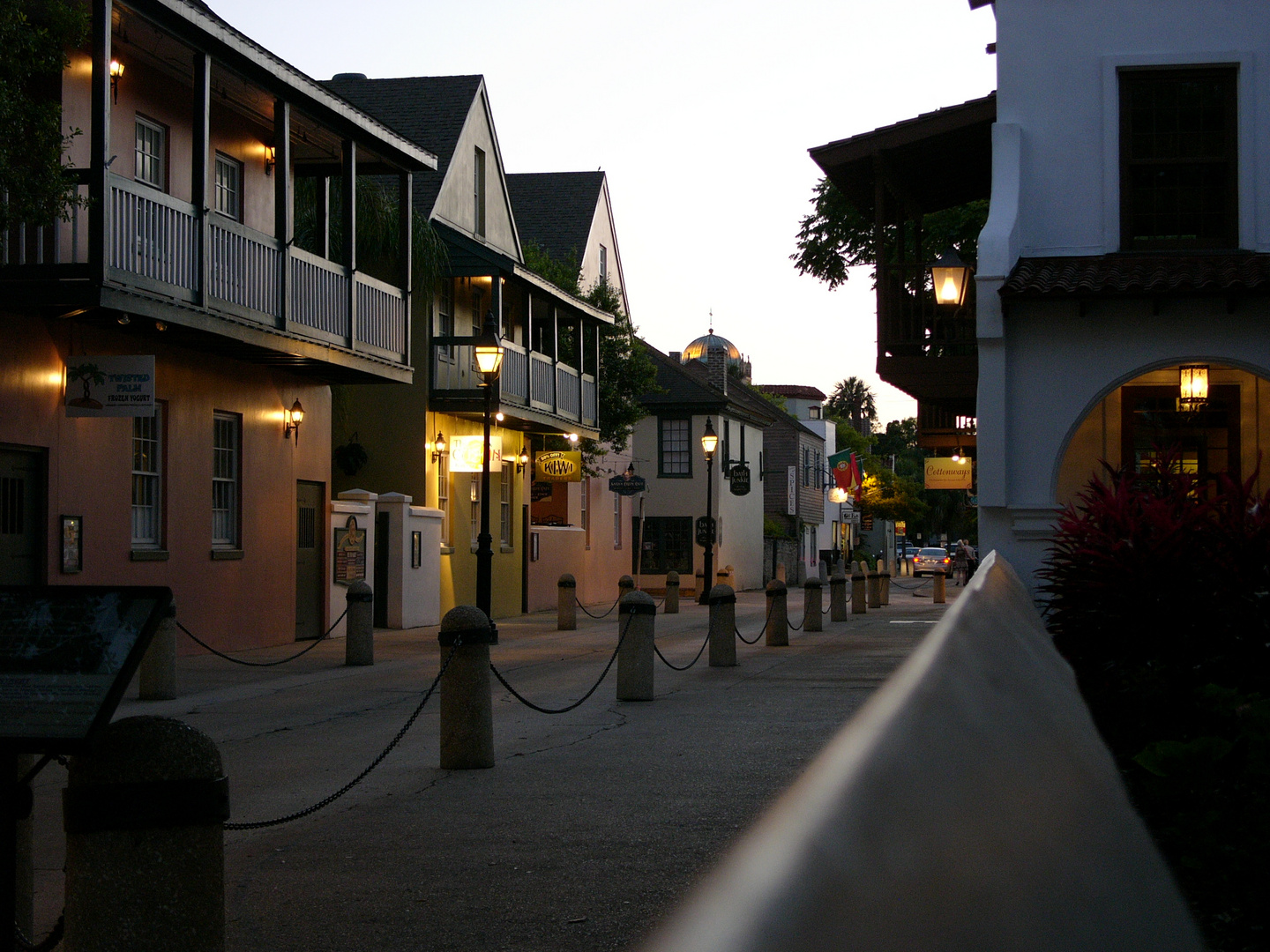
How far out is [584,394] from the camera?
1296 inches

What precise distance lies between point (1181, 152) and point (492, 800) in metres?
10.1

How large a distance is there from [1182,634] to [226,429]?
46.8ft

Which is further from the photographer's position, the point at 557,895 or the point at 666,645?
the point at 666,645

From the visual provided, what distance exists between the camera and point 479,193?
3095 cm

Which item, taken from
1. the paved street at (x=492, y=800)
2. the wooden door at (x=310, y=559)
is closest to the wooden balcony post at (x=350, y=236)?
the wooden door at (x=310, y=559)

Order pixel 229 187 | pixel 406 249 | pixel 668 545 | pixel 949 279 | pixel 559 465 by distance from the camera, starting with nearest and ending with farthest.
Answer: pixel 949 279 → pixel 229 187 → pixel 406 249 → pixel 559 465 → pixel 668 545

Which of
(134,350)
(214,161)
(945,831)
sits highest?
(214,161)

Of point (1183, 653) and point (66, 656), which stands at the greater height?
point (66, 656)

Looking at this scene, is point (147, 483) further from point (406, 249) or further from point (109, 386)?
point (406, 249)

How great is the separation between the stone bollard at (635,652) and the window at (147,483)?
6990 millimetres

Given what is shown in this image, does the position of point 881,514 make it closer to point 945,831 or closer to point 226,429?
point 226,429

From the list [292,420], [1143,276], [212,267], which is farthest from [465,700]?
[292,420]

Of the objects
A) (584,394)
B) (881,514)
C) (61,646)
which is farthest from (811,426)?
(61,646)

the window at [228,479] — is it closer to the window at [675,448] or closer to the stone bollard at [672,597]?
the stone bollard at [672,597]
